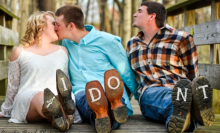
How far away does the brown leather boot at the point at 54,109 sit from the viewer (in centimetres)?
224

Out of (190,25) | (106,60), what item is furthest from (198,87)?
(190,25)

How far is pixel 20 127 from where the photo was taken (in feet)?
8.21

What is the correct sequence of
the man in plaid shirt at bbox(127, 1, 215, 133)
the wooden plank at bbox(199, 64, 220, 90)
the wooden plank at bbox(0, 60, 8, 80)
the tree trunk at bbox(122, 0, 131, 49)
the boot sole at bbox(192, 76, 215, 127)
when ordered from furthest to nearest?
the tree trunk at bbox(122, 0, 131, 49)
the wooden plank at bbox(0, 60, 8, 80)
the wooden plank at bbox(199, 64, 220, 90)
the man in plaid shirt at bbox(127, 1, 215, 133)
the boot sole at bbox(192, 76, 215, 127)

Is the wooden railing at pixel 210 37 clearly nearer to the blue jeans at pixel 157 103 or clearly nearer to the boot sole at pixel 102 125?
the blue jeans at pixel 157 103

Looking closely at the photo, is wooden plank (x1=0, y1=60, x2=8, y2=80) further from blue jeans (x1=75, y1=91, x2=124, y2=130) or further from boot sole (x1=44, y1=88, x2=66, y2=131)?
boot sole (x1=44, y1=88, x2=66, y2=131)

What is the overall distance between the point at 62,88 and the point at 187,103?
955 millimetres

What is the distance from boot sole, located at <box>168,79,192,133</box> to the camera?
2225 millimetres

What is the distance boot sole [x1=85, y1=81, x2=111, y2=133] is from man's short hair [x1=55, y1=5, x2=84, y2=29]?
1127 mm

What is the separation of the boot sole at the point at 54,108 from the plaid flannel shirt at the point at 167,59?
3.37 feet

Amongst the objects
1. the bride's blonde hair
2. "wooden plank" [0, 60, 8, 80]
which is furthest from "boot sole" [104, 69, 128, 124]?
"wooden plank" [0, 60, 8, 80]

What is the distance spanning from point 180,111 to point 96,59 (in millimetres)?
1177

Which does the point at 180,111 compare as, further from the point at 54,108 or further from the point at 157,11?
the point at 157,11

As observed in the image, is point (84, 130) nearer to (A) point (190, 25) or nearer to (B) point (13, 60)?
(B) point (13, 60)

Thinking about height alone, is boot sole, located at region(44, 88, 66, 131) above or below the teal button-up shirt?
below
